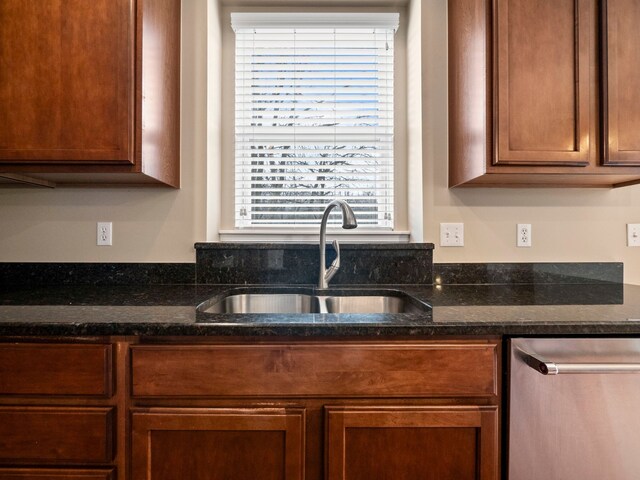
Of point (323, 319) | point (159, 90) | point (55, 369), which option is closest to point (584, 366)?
point (323, 319)

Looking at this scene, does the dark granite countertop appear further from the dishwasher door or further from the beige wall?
the beige wall

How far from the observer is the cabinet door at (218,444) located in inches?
39.1

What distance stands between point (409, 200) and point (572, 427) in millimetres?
1181

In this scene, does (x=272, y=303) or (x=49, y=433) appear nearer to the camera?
(x=49, y=433)

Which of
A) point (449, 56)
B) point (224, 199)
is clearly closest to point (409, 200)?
point (449, 56)

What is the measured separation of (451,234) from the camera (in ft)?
5.58

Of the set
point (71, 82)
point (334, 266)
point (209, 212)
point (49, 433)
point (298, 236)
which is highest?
point (71, 82)

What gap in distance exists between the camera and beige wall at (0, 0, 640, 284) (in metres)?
1.67

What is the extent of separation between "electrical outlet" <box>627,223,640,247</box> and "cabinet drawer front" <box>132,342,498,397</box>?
1251 mm

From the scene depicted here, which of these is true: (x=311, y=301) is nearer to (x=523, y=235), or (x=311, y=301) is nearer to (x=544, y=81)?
(x=523, y=235)

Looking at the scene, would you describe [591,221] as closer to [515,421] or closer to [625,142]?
[625,142]

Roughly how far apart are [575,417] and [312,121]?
1623 mm

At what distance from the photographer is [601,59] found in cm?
138

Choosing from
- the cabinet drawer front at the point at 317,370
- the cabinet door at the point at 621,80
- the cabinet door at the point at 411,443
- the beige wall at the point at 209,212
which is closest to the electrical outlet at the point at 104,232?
the beige wall at the point at 209,212
